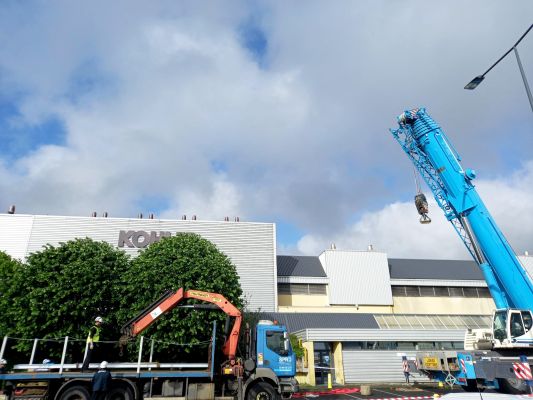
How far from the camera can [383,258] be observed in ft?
143

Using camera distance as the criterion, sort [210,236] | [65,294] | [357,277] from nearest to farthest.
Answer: [65,294] → [210,236] → [357,277]

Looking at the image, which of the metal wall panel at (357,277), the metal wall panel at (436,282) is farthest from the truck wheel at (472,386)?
the metal wall panel at (436,282)

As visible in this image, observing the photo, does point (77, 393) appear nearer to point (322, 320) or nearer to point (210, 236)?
point (322, 320)

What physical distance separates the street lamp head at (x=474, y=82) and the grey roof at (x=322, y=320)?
2330 cm

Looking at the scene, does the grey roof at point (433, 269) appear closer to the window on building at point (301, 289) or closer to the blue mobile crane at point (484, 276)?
the window on building at point (301, 289)

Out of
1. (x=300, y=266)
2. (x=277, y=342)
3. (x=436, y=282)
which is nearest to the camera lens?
(x=277, y=342)

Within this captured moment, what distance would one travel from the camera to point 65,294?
2188cm

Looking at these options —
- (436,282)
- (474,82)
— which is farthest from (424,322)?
(474,82)

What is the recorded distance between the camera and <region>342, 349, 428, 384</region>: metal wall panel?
27.8 metres

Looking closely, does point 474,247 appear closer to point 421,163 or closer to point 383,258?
point 421,163

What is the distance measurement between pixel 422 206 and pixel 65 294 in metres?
20.3

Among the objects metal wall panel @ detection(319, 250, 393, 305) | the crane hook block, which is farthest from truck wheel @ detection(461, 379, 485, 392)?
metal wall panel @ detection(319, 250, 393, 305)

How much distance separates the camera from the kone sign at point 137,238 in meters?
38.2

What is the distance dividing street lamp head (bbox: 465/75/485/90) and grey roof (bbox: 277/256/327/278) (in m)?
31.5
